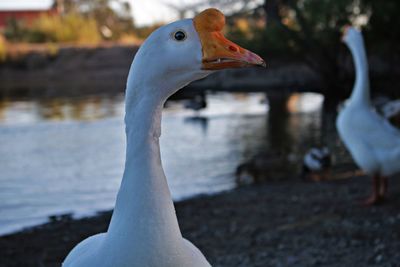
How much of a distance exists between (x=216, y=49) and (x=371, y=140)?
5.26 meters

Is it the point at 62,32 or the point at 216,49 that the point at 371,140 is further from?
the point at 62,32

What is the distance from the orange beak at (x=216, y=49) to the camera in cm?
224

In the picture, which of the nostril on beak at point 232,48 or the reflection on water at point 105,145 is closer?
the nostril on beak at point 232,48

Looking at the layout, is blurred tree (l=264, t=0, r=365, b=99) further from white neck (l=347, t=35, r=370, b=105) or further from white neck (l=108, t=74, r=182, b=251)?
white neck (l=108, t=74, r=182, b=251)

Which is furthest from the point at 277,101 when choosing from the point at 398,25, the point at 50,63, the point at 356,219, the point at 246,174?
the point at 50,63

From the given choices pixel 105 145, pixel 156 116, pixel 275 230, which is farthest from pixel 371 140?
pixel 105 145

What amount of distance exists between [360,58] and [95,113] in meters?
11.9

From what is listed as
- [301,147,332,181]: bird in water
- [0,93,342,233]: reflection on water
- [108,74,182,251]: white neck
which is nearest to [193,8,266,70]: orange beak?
[108,74,182,251]: white neck

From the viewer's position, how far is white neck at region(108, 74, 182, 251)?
2178 millimetres

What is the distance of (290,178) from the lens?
957 centimetres

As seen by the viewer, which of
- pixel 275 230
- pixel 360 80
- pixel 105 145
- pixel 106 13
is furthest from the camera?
pixel 106 13

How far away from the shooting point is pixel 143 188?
221 cm

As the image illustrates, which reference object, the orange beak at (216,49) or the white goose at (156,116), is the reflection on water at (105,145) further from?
the orange beak at (216,49)

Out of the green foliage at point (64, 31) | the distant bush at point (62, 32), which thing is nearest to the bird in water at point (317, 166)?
the distant bush at point (62, 32)
